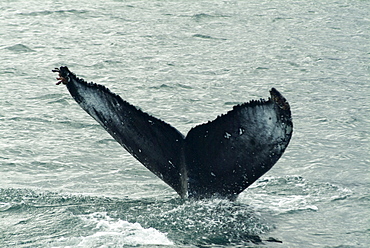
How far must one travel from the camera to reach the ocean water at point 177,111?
17.3ft

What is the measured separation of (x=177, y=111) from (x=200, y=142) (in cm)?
505

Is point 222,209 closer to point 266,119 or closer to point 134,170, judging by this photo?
point 266,119

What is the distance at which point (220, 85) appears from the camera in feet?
37.7

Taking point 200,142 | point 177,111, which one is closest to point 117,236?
point 200,142

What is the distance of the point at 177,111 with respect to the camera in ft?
32.1

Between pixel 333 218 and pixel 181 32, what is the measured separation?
1150 centimetres

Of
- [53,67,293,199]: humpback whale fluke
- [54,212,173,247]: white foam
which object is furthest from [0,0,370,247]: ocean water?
[53,67,293,199]: humpback whale fluke

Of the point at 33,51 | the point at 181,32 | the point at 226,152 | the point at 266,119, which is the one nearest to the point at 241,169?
the point at 226,152

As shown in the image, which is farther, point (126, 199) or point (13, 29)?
point (13, 29)

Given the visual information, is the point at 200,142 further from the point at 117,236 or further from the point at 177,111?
the point at 177,111

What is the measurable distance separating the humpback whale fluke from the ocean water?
1.26 feet

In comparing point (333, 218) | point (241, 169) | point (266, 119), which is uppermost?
point (266, 119)

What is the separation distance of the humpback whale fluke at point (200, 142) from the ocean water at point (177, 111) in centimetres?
38

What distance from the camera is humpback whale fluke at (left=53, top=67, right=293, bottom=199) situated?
14.6ft
